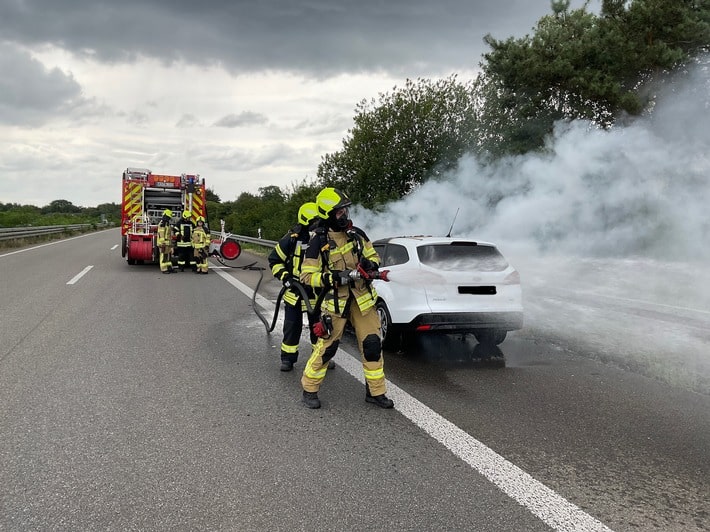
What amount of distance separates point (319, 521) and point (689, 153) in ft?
36.8

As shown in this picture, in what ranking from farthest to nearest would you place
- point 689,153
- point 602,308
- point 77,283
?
point 77,283, point 689,153, point 602,308

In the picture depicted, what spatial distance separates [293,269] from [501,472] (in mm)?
2853

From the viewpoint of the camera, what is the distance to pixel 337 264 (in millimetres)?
4418

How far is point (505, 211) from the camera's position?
11.4 meters

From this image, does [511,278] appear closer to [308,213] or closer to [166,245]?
[308,213]

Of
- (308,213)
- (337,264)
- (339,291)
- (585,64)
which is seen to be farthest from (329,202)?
(585,64)

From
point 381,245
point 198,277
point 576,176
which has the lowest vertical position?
point 198,277

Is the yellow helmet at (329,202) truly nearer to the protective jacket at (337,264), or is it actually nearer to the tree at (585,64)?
the protective jacket at (337,264)

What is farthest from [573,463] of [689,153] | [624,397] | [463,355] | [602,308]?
[689,153]

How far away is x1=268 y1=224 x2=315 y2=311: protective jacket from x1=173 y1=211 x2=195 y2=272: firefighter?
9.50 m

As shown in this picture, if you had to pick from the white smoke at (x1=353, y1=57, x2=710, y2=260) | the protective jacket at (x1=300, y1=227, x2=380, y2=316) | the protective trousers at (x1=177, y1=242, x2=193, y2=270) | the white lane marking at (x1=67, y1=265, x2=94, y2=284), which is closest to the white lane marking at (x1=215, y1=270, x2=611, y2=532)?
the protective jacket at (x1=300, y1=227, x2=380, y2=316)

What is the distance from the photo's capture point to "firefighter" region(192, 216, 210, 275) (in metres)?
14.5

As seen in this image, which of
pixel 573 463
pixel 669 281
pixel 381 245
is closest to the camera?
pixel 573 463

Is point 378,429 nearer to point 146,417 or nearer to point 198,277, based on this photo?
point 146,417
